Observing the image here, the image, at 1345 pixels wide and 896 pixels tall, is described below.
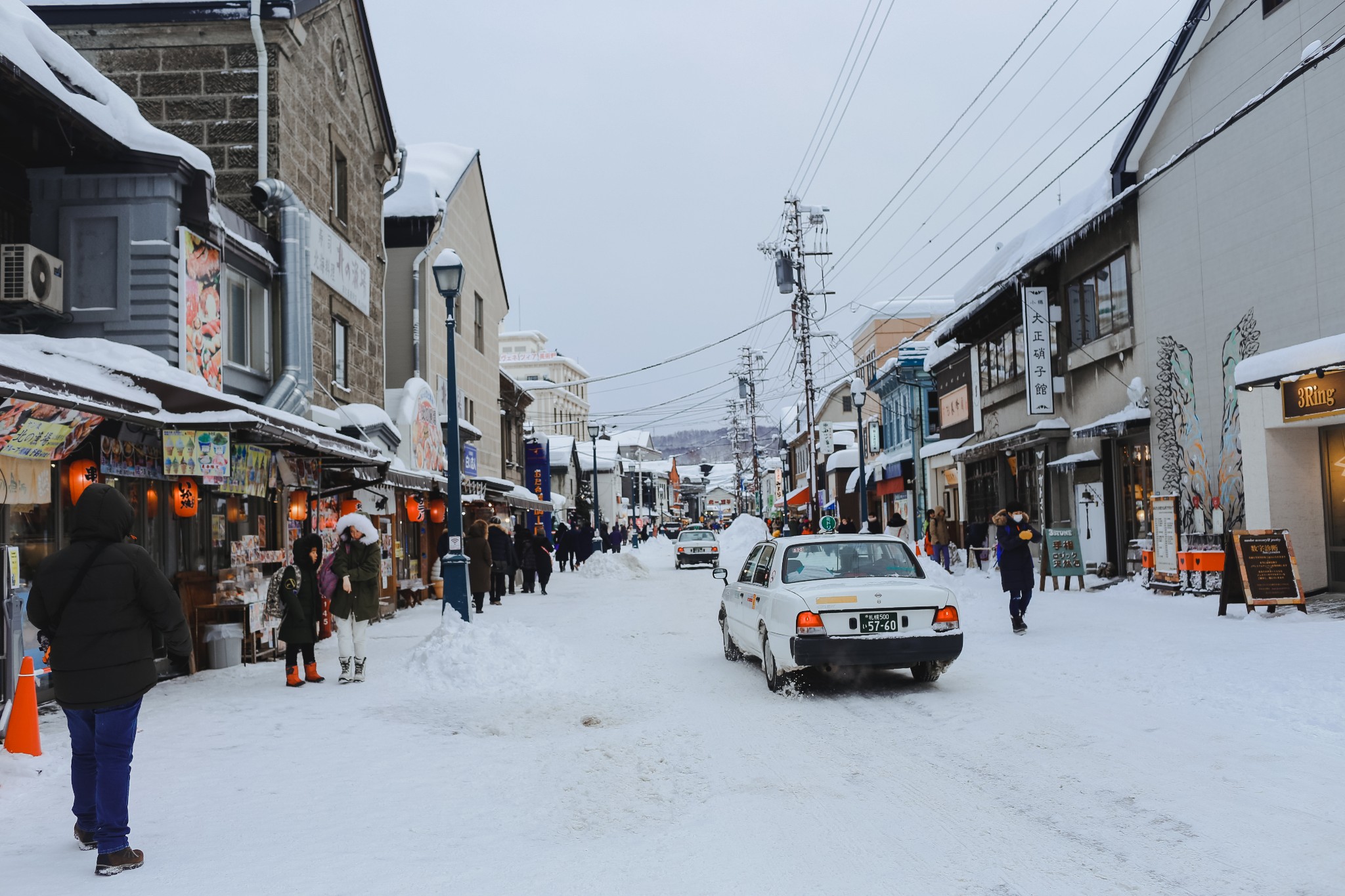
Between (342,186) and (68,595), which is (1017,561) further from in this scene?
(342,186)

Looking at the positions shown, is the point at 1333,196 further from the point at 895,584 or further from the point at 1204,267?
the point at 895,584

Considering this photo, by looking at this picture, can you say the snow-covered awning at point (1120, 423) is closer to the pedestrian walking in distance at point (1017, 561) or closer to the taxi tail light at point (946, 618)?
the pedestrian walking in distance at point (1017, 561)

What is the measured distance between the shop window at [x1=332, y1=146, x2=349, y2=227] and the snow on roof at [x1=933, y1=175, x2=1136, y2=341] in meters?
12.9

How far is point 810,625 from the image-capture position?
948cm

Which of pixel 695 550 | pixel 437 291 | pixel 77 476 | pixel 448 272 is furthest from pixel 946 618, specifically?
pixel 695 550

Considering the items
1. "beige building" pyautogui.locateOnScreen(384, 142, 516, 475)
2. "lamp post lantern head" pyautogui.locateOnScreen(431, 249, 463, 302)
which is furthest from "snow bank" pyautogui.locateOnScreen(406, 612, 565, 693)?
"beige building" pyautogui.locateOnScreen(384, 142, 516, 475)

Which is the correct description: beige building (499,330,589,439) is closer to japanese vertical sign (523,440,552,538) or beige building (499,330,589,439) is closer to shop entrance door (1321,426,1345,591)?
japanese vertical sign (523,440,552,538)

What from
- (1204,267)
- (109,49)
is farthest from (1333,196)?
(109,49)

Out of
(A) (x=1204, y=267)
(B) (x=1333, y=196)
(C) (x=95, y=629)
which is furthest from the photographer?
(A) (x=1204, y=267)

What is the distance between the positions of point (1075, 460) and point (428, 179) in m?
18.3

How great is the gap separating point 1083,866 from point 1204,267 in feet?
Result: 51.8

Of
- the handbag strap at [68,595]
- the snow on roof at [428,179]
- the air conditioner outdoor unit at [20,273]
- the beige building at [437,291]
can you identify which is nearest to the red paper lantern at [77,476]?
the air conditioner outdoor unit at [20,273]

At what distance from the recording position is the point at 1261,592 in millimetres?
13297

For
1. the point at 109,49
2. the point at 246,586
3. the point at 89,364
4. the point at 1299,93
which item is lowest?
the point at 246,586
